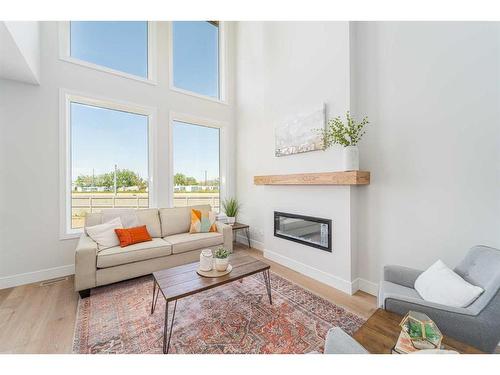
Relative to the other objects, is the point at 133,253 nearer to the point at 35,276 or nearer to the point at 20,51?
the point at 35,276

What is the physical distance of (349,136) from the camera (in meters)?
2.37

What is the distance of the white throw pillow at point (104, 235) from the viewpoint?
2.57m

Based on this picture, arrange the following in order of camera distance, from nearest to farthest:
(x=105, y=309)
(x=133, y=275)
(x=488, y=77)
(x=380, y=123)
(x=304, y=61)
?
1. (x=488, y=77)
2. (x=105, y=309)
3. (x=380, y=123)
4. (x=133, y=275)
5. (x=304, y=61)

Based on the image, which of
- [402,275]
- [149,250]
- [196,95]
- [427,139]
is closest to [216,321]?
[149,250]

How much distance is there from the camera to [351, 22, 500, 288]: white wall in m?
1.73

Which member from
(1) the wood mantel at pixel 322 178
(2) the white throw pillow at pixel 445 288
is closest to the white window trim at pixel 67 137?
(1) the wood mantel at pixel 322 178

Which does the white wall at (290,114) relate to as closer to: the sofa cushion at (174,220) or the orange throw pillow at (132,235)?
the sofa cushion at (174,220)

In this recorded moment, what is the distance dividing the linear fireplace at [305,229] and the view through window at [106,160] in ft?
7.61

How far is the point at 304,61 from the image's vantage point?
292 cm

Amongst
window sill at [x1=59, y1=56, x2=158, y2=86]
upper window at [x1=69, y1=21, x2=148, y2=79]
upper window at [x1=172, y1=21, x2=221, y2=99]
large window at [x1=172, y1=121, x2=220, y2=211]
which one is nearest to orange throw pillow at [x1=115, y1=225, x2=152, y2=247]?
large window at [x1=172, y1=121, x2=220, y2=211]
